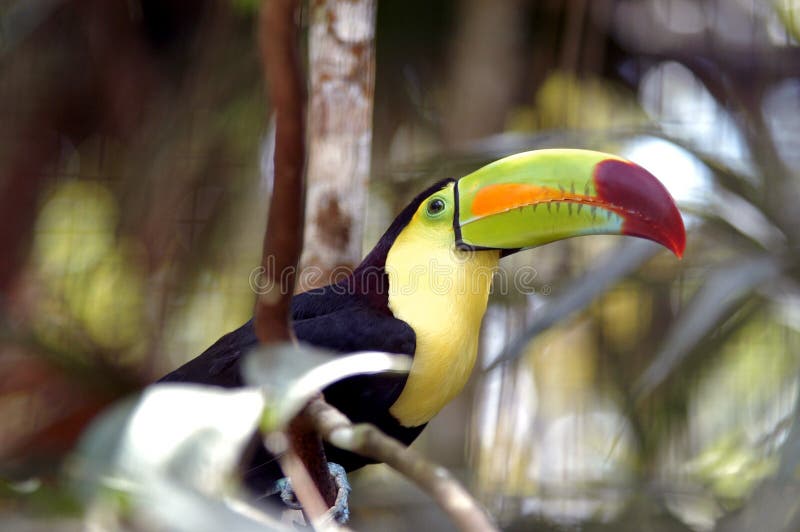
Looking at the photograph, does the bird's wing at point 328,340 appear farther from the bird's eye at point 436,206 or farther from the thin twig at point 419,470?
the thin twig at point 419,470

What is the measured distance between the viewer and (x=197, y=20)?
4.09 m

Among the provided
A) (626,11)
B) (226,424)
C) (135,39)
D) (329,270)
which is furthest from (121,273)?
(226,424)

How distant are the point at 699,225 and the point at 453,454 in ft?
3.78

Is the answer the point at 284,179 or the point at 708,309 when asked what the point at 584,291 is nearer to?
the point at 708,309

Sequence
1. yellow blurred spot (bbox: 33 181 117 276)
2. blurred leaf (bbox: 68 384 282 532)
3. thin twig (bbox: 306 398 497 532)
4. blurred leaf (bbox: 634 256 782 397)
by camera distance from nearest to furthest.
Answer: blurred leaf (bbox: 68 384 282 532) < thin twig (bbox: 306 398 497 532) < blurred leaf (bbox: 634 256 782 397) < yellow blurred spot (bbox: 33 181 117 276)

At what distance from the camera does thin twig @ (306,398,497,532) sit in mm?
927

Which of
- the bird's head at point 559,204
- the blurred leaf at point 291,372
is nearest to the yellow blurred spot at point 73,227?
the bird's head at point 559,204

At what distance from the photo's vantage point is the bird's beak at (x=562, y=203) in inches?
81.1

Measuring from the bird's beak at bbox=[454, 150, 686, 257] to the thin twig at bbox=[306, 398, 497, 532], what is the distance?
1.03m

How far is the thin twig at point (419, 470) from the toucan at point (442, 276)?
839mm

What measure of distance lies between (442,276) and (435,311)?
0.10 m

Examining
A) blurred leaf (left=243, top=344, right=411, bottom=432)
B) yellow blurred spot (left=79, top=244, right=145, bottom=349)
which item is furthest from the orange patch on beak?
yellow blurred spot (left=79, top=244, right=145, bottom=349)

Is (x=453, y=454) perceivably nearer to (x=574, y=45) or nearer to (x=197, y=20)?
(x=574, y=45)

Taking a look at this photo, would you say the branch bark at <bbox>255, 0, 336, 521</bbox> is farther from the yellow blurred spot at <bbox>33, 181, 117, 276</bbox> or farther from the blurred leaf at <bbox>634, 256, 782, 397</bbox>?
the yellow blurred spot at <bbox>33, 181, 117, 276</bbox>
